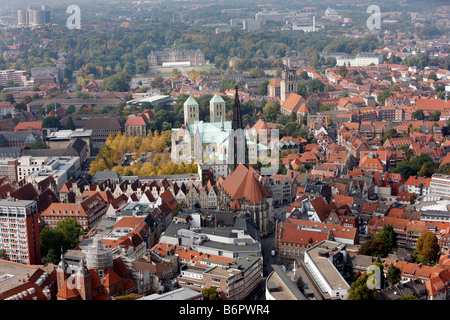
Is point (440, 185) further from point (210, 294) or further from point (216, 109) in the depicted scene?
point (216, 109)

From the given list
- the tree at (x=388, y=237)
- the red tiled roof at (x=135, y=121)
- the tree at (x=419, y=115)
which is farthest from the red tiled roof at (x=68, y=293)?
the tree at (x=419, y=115)

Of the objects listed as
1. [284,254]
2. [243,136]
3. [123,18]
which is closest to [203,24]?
[123,18]

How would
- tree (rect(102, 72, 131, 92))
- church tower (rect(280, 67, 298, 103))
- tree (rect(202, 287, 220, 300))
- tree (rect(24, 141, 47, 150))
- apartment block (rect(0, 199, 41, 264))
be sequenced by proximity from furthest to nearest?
tree (rect(102, 72, 131, 92))
church tower (rect(280, 67, 298, 103))
tree (rect(24, 141, 47, 150))
apartment block (rect(0, 199, 41, 264))
tree (rect(202, 287, 220, 300))

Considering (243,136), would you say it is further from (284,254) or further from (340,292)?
(340,292)

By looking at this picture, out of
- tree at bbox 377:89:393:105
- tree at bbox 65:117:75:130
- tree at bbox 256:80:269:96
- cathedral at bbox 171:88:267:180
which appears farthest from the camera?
tree at bbox 256:80:269:96

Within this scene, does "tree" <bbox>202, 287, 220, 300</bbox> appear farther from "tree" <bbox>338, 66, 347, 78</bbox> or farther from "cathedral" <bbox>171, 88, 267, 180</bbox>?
"tree" <bbox>338, 66, 347, 78</bbox>

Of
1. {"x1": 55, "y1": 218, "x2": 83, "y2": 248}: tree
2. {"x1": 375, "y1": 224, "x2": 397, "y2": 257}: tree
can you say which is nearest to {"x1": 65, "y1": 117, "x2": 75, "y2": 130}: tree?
{"x1": 55, "y1": 218, "x2": 83, "y2": 248}: tree
